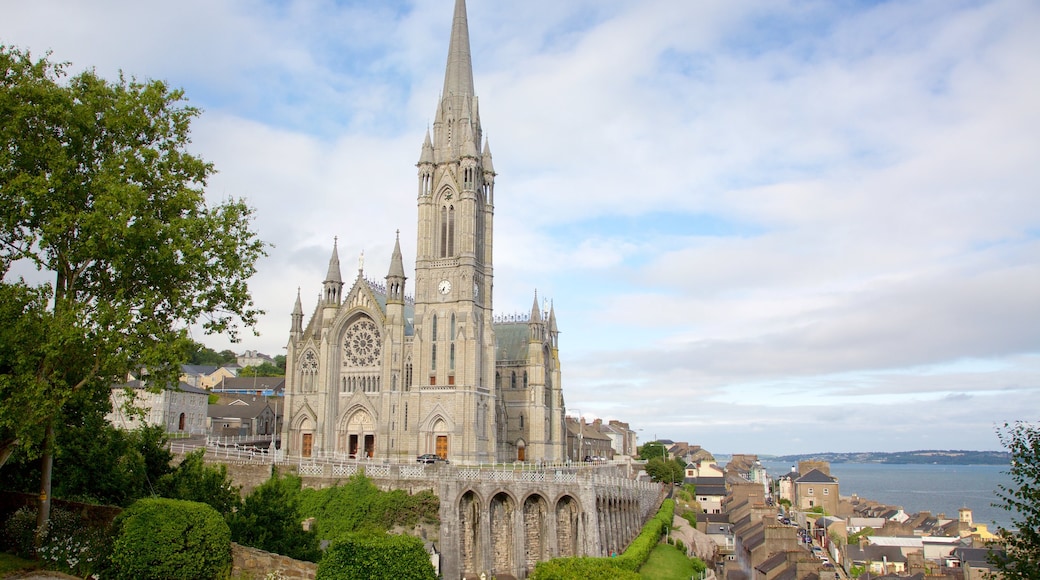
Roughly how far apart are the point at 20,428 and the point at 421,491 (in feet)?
96.8

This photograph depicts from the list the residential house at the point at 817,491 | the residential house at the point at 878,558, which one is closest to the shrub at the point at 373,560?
the residential house at the point at 878,558

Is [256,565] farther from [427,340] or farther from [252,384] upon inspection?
[252,384]

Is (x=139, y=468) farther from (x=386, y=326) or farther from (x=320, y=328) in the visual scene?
(x=320, y=328)

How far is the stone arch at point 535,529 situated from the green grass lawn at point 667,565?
6.74 meters

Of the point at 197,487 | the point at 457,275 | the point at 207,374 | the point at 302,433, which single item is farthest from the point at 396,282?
the point at 207,374

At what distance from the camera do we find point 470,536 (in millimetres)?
46875

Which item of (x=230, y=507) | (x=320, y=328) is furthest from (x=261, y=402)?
(x=230, y=507)

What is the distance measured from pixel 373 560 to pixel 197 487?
34.5ft

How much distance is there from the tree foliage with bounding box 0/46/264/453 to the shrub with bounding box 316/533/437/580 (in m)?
7.05

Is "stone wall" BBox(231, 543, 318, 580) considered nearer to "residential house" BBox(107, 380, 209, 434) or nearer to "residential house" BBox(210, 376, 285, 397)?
"residential house" BBox(107, 380, 209, 434)

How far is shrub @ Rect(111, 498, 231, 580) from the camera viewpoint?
20109mm

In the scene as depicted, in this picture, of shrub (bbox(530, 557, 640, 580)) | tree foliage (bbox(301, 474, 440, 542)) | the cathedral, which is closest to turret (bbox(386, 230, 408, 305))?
the cathedral

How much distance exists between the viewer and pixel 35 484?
26234 millimetres

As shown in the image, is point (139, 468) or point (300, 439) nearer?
point (139, 468)
